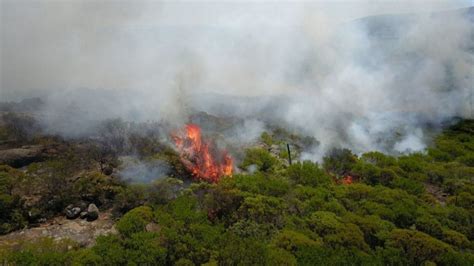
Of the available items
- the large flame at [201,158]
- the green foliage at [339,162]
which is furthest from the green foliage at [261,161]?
the green foliage at [339,162]

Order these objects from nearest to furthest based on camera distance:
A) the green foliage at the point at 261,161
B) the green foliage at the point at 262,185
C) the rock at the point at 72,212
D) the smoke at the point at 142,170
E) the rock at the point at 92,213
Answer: the rock at the point at 92,213 → the rock at the point at 72,212 → the green foliage at the point at 262,185 → the smoke at the point at 142,170 → the green foliage at the point at 261,161

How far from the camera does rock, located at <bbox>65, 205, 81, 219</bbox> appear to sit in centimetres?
4969

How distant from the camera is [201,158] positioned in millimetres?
65562

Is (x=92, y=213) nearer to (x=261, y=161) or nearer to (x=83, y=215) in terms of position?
(x=83, y=215)

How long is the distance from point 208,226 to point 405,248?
2068 centimetres

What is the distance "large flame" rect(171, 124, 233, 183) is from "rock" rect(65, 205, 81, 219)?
57.8 ft

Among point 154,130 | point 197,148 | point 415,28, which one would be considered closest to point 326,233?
point 197,148

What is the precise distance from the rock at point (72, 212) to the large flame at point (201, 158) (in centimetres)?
1763

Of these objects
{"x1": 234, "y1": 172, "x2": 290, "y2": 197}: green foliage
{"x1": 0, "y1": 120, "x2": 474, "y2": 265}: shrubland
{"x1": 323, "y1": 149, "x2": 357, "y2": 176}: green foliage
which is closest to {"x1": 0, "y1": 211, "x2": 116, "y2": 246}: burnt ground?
{"x1": 0, "y1": 120, "x2": 474, "y2": 265}: shrubland

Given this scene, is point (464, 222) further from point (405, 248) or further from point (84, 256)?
point (84, 256)

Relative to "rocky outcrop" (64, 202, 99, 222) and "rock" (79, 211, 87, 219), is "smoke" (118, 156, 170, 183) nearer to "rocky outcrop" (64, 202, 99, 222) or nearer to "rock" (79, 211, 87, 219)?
"rocky outcrop" (64, 202, 99, 222)

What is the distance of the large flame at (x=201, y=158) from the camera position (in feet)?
205

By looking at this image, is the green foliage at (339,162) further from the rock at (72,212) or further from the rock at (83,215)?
the rock at (72,212)

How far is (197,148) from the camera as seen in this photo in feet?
222
